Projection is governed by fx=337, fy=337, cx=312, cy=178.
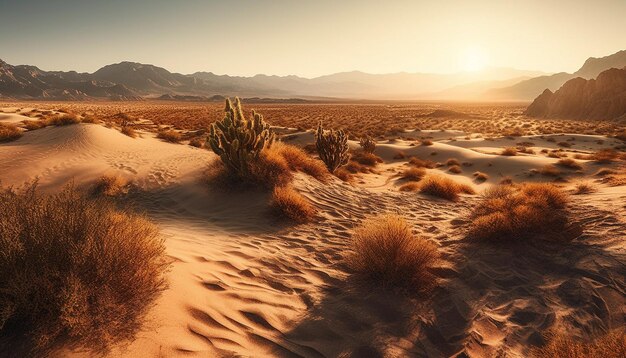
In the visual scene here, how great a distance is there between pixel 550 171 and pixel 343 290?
14260mm

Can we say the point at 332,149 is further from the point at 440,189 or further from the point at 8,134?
the point at 8,134

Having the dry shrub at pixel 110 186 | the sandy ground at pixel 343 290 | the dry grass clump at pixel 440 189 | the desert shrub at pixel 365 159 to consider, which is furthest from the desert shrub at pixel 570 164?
the dry shrub at pixel 110 186

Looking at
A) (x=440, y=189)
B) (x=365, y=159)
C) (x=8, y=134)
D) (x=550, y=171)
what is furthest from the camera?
(x=365, y=159)

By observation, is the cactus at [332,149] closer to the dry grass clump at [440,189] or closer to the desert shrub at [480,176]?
the dry grass clump at [440,189]

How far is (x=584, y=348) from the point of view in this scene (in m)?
3.13

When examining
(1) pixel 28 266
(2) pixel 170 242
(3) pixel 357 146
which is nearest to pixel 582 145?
(3) pixel 357 146

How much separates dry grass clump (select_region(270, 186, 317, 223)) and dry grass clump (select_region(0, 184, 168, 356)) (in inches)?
→ 153

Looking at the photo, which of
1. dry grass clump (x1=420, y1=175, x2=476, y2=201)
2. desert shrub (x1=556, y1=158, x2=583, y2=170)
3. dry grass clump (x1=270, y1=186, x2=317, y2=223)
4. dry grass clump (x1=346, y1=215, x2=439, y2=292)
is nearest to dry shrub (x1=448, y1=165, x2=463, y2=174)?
desert shrub (x1=556, y1=158, x2=583, y2=170)

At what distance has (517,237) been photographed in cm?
571

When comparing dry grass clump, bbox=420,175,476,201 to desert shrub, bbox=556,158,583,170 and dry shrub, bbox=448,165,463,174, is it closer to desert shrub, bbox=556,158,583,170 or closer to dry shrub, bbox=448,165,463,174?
dry shrub, bbox=448,165,463,174

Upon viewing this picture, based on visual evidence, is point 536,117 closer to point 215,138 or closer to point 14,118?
point 215,138

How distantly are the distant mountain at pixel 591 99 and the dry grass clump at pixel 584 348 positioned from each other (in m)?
53.2

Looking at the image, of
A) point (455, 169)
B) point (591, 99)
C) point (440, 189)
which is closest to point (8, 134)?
point (440, 189)

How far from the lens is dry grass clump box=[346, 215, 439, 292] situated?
178 inches
